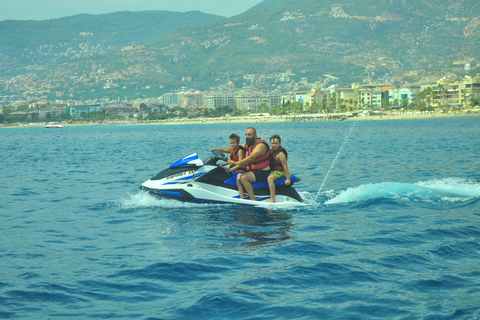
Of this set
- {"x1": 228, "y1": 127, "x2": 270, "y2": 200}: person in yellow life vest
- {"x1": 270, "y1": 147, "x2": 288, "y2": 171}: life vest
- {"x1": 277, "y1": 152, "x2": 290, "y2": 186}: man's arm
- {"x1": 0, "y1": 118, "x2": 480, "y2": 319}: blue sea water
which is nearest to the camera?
{"x1": 0, "y1": 118, "x2": 480, "y2": 319}: blue sea water

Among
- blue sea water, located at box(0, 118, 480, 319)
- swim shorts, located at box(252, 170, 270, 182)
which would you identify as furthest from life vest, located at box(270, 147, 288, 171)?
blue sea water, located at box(0, 118, 480, 319)

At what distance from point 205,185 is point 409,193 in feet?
17.0

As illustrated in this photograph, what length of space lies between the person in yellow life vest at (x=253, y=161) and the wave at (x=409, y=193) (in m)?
2.18

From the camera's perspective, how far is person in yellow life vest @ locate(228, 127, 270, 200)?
10.6 m

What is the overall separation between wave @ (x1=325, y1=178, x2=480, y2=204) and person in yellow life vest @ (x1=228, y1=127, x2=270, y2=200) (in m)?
2.18

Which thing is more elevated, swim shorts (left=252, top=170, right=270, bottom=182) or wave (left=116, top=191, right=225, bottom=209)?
swim shorts (left=252, top=170, right=270, bottom=182)

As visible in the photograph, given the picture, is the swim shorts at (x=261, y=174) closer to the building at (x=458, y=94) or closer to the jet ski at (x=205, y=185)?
the jet ski at (x=205, y=185)

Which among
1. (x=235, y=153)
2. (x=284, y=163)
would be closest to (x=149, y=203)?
(x=235, y=153)

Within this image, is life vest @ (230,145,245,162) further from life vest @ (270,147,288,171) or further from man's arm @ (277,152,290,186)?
man's arm @ (277,152,290,186)

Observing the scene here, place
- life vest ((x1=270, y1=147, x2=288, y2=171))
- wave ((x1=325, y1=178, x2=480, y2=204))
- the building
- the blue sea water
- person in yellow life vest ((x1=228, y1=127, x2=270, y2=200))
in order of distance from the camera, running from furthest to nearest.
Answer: the building, wave ((x1=325, y1=178, x2=480, y2=204)), life vest ((x1=270, y1=147, x2=288, y2=171)), person in yellow life vest ((x1=228, y1=127, x2=270, y2=200)), the blue sea water

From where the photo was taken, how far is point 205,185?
1102 cm

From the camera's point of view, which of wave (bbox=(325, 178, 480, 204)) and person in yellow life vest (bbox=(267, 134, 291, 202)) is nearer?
person in yellow life vest (bbox=(267, 134, 291, 202))

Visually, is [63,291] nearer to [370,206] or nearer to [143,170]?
[370,206]

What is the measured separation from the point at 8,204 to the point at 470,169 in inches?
616
